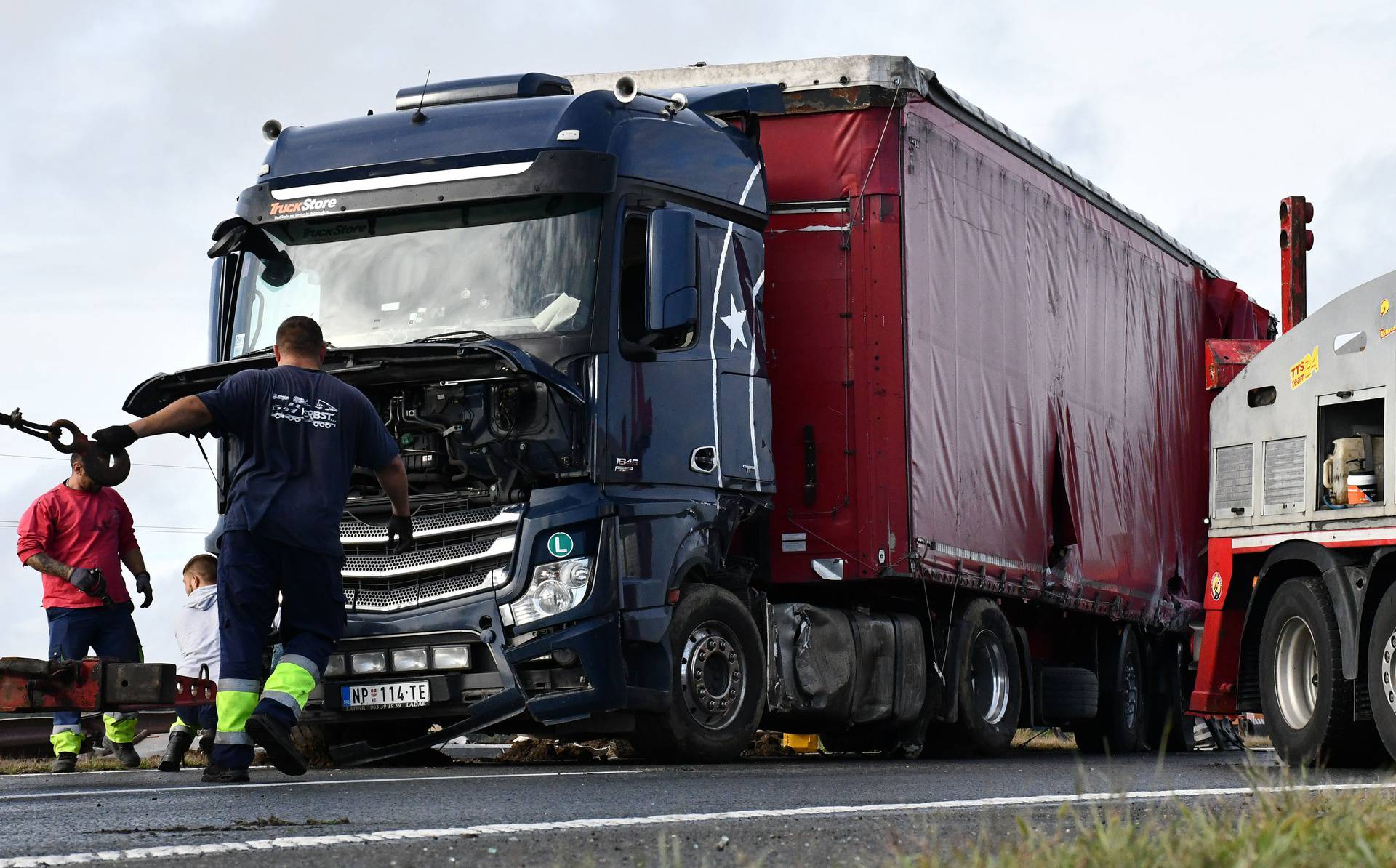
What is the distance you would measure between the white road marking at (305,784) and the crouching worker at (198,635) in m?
1.45

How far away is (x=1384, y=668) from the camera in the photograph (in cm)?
985

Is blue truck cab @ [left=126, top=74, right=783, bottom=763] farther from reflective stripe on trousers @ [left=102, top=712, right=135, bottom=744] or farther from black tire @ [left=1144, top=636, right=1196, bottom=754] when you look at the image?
black tire @ [left=1144, top=636, right=1196, bottom=754]

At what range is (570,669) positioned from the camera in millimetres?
9625

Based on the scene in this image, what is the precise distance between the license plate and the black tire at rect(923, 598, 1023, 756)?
4.10m

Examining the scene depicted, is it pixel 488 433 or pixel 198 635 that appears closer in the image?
pixel 488 433

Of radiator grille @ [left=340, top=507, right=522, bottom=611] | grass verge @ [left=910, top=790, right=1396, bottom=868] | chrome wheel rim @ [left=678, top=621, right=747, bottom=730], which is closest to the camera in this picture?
grass verge @ [left=910, top=790, right=1396, bottom=868]

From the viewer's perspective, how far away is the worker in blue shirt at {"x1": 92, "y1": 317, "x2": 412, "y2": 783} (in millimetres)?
8062

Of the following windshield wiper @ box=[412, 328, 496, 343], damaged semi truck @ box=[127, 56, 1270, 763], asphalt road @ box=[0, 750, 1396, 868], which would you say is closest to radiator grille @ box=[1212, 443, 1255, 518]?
damaged semi truck @ box=[127, 56, 1270, 763]

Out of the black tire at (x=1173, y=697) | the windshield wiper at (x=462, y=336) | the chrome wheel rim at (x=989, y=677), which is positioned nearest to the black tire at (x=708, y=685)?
the windshield wiper at (x=462, y=336)

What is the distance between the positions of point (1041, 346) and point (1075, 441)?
1023 mm

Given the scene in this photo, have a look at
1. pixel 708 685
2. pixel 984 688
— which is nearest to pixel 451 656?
pixel 708 685

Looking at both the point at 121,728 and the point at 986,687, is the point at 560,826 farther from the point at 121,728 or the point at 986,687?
the point at 986,687

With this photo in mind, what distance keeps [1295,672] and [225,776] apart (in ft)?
18.9

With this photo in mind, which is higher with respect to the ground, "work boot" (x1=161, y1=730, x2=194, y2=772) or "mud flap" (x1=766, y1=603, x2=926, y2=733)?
"mud flap" (x1=766, y1=603, x2=926, y2=733)
